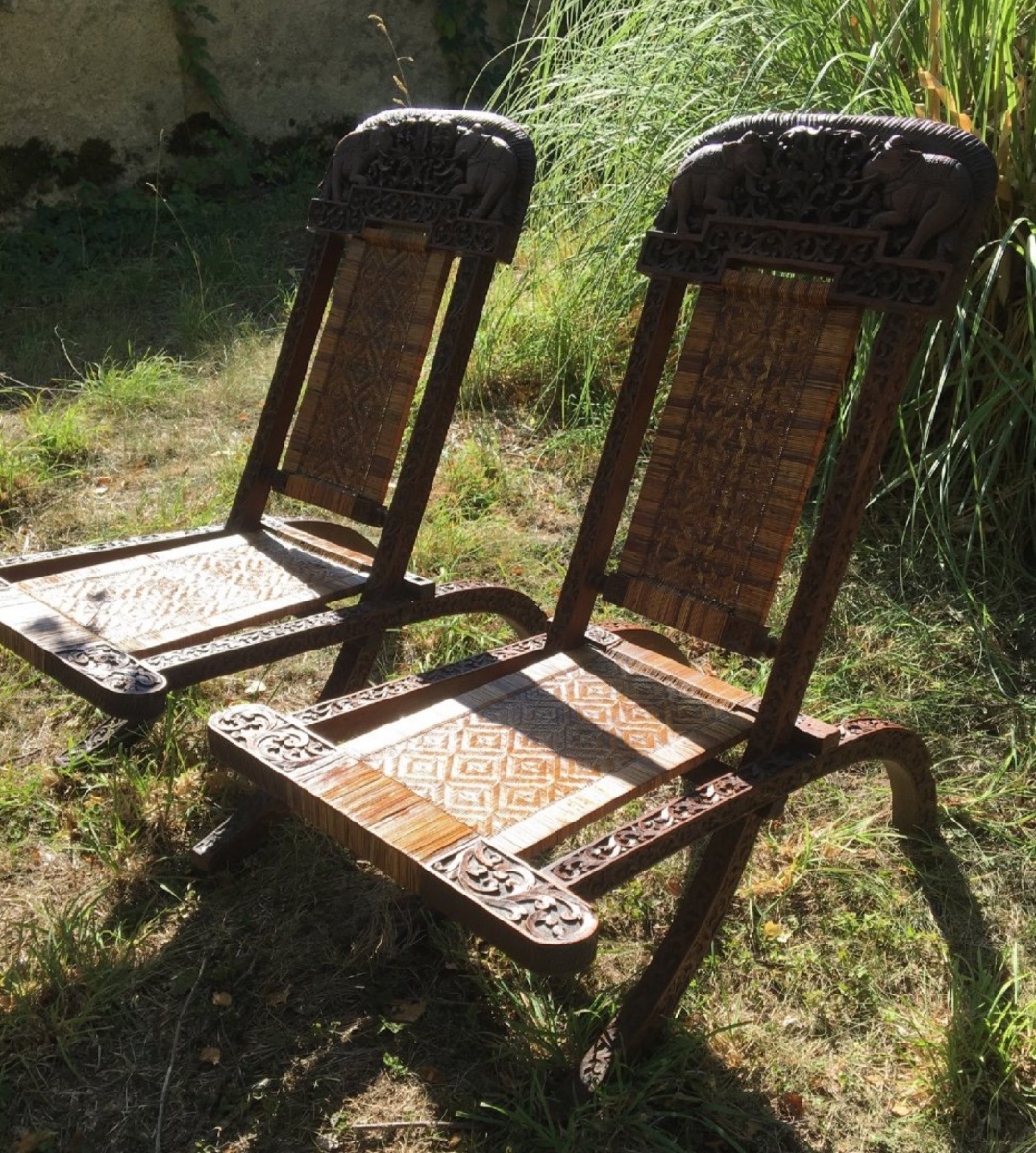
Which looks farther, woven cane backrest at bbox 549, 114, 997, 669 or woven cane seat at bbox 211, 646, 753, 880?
woven cane backrest at bbox 549, 114, 997, 669

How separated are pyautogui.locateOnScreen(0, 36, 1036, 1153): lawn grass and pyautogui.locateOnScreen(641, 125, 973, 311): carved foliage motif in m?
1.25

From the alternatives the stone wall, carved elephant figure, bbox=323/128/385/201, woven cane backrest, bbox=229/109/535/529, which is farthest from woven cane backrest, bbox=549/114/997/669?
the stone wall

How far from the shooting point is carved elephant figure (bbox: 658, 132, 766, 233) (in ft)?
7.86

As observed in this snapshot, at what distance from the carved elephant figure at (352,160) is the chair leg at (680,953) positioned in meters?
1.81

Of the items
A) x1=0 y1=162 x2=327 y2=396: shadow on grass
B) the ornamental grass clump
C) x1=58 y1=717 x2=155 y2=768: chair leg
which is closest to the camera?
x1=58 y1=717 x2=155 y2=768: chair leg

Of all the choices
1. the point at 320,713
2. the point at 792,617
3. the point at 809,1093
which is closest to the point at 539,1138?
→ the point at 809,1093

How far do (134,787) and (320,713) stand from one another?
30.3 inches

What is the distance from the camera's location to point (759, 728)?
233 cm

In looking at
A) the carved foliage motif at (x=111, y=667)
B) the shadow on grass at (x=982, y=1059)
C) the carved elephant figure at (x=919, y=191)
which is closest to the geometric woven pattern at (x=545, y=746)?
the carved foliage motif at (x=111, y=667)

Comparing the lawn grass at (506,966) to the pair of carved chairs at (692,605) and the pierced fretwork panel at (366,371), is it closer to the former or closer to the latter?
the pair of carved chairs at (692,605)

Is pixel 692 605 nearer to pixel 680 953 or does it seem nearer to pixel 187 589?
pixel 680 953

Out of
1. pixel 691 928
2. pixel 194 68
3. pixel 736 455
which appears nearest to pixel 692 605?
pixel 736 455

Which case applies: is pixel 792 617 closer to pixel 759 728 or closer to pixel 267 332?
pixel 759 728

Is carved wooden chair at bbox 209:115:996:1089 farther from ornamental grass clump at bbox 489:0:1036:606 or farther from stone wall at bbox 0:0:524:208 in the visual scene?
stone wall at bbox 0:0:524:208
